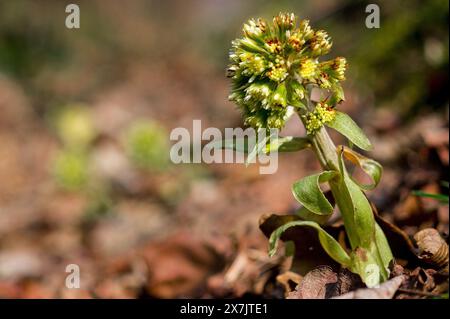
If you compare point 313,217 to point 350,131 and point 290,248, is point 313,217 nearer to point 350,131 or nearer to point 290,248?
point 290,248

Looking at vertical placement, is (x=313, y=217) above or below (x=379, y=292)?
above

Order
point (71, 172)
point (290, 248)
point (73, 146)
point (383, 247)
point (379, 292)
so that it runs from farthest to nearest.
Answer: point (73, 146) → point (71, 172) → point (290, 248) → point (383, 247) → point (379, 292)

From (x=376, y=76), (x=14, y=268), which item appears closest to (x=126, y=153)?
(x=14, y=268)

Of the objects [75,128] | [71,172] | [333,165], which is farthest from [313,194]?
[75,128]

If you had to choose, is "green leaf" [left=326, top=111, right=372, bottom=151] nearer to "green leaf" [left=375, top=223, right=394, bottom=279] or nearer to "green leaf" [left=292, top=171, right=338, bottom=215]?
"green leaf" [left=292, top=171, right=338, bottom=215]

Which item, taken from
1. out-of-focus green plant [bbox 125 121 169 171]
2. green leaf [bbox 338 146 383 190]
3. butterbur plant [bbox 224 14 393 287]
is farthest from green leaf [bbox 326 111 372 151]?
out-of-focus green plant [bbox 125 121 169 171]

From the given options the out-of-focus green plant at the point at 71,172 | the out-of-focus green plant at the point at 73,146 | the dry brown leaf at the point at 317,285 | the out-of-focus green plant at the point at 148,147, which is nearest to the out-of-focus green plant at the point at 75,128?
the out-of-focus green plant at the point at 73,146

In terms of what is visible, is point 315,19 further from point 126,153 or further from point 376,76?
point 126,153
